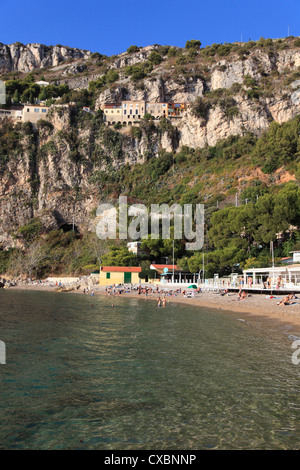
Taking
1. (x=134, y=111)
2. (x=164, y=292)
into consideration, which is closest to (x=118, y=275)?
(x=164, y=292)

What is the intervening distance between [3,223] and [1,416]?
76165mm

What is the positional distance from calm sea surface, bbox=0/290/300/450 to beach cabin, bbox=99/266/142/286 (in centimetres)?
3781

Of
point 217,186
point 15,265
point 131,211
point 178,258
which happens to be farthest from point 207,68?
point 15,265

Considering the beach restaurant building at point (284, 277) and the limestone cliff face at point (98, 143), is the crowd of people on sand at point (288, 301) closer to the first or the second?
the beach restaurant building at point (284, 277)

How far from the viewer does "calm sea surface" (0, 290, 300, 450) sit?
6.48 m

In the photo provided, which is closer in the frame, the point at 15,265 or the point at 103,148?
the point at 15,265

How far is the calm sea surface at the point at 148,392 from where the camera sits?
6.48 meters

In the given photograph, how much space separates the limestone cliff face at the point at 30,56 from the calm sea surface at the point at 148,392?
149 m

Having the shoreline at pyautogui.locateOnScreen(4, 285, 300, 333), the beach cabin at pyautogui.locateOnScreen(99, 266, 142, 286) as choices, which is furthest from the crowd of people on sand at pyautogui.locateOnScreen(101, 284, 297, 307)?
the beach cabin at pyautogui.locateOnScreen(99, 266, 142, 286)

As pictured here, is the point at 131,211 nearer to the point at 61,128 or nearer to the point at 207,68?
the point at 61,128

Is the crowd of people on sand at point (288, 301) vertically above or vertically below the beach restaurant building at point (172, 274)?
below

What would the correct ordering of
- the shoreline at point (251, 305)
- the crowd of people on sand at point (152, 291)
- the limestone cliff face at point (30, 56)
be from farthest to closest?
the limestone cliff face at point (30, 56) < the crowd of people on sand at point (152, 291) < the shoreline at point (251, 305)

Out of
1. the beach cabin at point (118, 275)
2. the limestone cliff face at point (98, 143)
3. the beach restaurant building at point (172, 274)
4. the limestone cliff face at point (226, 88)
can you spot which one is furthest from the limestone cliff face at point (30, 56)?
the beach restaurant building at point (172, 274)

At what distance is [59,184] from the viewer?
82250 millimetres
